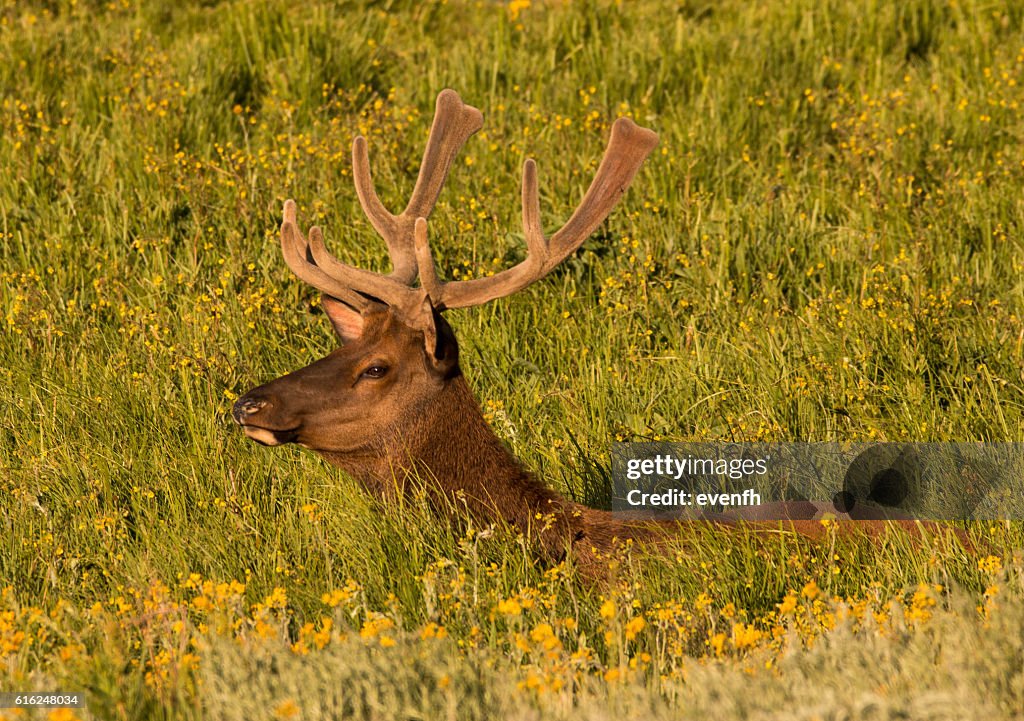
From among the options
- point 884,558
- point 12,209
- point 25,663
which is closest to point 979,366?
point 884,558

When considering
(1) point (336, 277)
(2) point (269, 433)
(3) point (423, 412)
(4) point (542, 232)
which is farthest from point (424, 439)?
(4) point (542, 232)

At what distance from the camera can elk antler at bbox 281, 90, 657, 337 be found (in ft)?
17.8

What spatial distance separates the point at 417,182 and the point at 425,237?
0.68m

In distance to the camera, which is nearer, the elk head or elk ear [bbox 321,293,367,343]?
the elk head

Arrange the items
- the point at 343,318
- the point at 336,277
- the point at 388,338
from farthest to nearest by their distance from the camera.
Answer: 1. the point at 343,318
2. the point at 336,277
3. the point at 388,338

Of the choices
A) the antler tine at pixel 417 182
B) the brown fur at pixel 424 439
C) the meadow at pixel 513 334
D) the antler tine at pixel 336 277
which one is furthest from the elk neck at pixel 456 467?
the antler tine at pixel 417 182

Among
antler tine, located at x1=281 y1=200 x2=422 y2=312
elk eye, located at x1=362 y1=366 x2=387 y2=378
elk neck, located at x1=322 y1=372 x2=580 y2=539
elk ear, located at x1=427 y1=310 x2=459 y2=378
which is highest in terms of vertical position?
antler tine, located at x1=281 y1=200 x2=422 y2=312

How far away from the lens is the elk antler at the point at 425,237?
214 inches

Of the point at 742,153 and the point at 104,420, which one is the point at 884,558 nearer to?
the point at 104,420

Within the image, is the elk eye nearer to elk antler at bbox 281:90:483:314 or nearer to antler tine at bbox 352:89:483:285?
elk antler at bbox 281:90:483:314

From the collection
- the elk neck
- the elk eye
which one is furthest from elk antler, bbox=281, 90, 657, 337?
the elk neck

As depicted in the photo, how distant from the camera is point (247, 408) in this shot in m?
5.13

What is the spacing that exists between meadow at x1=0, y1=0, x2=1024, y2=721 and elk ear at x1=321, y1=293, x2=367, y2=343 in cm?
54

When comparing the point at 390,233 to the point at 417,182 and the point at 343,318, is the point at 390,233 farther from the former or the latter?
the point at 343,318
